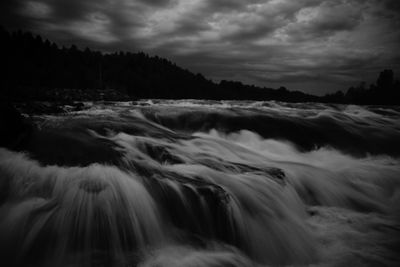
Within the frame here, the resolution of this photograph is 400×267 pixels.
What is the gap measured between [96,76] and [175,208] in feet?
250

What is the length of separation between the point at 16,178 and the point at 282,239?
4971mm

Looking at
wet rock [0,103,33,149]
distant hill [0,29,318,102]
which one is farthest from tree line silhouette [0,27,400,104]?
wet rock [0,103,33,149]

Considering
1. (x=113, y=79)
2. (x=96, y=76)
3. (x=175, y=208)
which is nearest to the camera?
(x=175, y=208)

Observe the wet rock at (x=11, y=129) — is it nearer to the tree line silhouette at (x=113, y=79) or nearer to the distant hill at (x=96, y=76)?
the distant hill at (x=96, y=76)

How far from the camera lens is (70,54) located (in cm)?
7762

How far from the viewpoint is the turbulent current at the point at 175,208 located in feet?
12.1

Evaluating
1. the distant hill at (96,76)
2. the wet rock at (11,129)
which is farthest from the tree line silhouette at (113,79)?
the wet rock at (11,129)

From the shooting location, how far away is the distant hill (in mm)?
45659

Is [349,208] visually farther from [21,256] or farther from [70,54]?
[70,54]

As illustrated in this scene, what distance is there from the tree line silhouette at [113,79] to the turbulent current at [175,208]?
30.4 metres

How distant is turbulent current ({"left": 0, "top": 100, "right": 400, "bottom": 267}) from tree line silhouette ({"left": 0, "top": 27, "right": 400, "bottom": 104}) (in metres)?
30.4

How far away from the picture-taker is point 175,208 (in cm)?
453

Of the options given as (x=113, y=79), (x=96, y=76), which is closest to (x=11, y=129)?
(x=96, y=76)

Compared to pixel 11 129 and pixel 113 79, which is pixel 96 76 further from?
pixel 11 129
